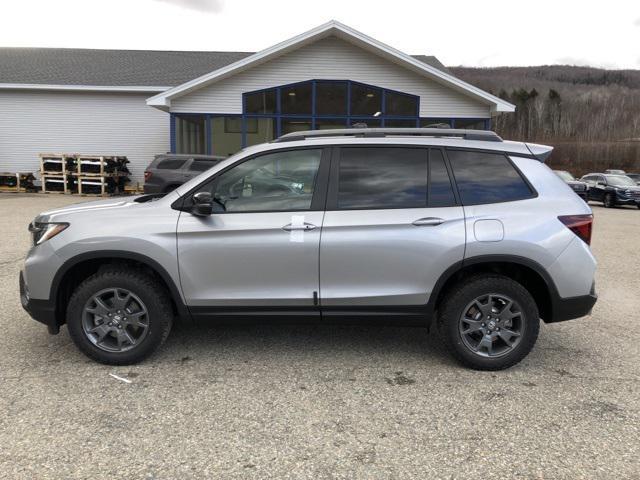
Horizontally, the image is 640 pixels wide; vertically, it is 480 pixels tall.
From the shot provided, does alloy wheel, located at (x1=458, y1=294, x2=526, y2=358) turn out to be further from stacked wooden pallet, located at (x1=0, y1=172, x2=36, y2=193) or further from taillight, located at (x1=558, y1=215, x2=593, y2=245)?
stacked wooden pallet, located at (x1=0, y1=172, x2=36, y2=193)

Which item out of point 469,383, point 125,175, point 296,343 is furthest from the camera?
point 125,175

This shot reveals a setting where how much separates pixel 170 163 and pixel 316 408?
11908mm

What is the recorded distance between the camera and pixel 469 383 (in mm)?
3629

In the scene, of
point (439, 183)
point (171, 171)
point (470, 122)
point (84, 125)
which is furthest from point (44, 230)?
point (84, 125)

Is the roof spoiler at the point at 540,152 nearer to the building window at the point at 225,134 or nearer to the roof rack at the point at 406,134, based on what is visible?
the roof rack at the point at 406,134

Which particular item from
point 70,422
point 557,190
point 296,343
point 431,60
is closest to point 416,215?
point 557,190

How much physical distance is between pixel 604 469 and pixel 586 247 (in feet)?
5.46

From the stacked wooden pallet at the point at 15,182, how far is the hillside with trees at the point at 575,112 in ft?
147

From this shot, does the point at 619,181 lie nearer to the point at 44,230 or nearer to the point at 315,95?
the point at 315,95

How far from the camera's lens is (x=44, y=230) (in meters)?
3.82

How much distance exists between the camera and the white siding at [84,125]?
2123cm

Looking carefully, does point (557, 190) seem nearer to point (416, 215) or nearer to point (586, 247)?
point (586, 247)

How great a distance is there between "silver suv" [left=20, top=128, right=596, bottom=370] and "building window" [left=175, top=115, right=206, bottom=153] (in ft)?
48.2

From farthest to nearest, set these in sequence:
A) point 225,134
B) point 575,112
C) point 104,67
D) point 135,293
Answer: point 575,112 → point 104,67 → point 225,134 → point 135,293
